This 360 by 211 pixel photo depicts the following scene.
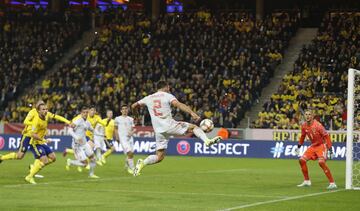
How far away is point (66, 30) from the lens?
55.3 meters

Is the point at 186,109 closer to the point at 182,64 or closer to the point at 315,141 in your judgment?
the point at 315,141

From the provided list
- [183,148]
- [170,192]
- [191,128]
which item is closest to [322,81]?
[183,148]

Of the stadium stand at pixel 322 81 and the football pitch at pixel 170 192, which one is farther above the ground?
the stadium stand at pixel 322 81

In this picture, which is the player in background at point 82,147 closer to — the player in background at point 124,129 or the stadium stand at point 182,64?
the player in background at point 124,129

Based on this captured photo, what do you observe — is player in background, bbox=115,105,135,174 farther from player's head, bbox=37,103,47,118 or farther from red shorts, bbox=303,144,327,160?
red shorts, bbox=303,144,327,160

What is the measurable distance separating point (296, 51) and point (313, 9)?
16.0 feet

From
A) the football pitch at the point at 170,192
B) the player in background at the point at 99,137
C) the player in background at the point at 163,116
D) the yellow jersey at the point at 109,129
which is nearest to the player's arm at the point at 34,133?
the football pitch at the point at 170,192

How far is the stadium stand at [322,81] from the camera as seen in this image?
4100 centimetres

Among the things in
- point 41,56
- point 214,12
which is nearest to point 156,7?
point 214,12

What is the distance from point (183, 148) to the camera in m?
40.7

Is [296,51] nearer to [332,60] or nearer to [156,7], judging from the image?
[332,60]

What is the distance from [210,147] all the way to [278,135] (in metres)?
3.52

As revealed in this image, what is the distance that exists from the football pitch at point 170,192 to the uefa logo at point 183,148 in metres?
14.8

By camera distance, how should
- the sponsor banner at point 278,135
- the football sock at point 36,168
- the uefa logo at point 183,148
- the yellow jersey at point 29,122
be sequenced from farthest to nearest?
the uefa logo at point 183,148 < the sponsor banner at point 278,135 < the yellow jersey at point 29,122 < the football sock at point 36,168
